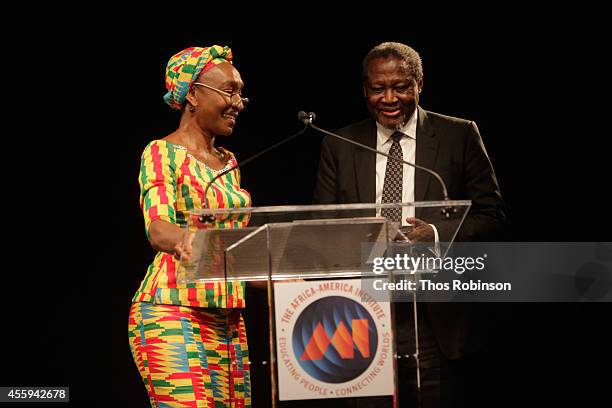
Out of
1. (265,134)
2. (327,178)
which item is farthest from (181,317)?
(265,134)

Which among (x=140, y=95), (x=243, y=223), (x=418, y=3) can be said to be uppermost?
(x=418, y=3)

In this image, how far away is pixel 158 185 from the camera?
2805 millimetres

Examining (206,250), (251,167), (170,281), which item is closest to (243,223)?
(206,250)

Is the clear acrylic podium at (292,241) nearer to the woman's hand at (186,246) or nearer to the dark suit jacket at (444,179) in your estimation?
the woman's hand at (186,246)

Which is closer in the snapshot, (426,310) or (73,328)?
(426,310)

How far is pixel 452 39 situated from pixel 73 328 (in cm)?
219

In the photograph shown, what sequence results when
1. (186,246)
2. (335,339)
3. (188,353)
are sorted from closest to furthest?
1. (335,339)
2. (186,246)
3. (188,353)

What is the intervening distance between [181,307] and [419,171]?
108 centimetres

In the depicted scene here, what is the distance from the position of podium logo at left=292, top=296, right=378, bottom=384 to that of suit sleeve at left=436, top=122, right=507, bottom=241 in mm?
1112

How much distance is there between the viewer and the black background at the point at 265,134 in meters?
4.16

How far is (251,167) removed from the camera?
4.34 m

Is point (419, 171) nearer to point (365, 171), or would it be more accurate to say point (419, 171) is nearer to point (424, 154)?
point (424, 154)

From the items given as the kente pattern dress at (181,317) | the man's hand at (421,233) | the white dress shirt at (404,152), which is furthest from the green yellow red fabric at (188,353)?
the white dress shirt at (404,152)

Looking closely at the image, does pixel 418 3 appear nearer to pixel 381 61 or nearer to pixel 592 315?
pixel 381 61
